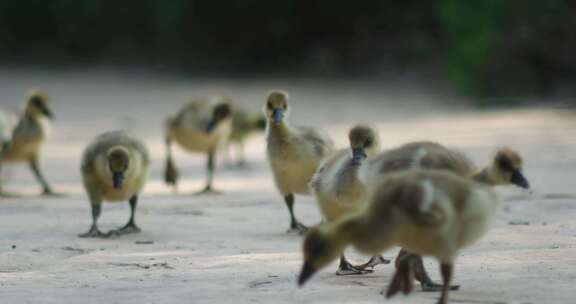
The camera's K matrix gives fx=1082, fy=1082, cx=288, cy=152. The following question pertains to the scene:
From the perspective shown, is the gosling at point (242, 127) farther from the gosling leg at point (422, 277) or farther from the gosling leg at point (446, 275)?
the gosling leg at point (446, 275)

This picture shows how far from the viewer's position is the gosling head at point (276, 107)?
364 inches

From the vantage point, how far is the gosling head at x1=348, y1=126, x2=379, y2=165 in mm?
7195

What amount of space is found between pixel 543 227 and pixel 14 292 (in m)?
4.16

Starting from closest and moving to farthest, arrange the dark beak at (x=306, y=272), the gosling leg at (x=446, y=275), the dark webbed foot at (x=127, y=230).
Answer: the dark beak at (x=306, y=272), the gosling leg at (x=446, y=275), the dark webbed foot at (x=127, y=230)

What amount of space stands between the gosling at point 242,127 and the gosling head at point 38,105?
144 inches

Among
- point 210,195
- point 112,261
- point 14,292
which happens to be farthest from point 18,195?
point 14,292

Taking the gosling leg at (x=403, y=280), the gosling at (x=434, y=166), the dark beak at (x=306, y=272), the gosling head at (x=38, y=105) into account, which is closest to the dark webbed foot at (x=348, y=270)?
the gosling at (x=434, y=166)

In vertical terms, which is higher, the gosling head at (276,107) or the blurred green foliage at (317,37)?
the blurred green foliage at (317,37)

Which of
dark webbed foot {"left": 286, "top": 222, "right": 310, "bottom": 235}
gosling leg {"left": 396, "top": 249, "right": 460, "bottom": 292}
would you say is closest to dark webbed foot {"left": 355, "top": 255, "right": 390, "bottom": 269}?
gosling leg {"left": 396, "top": 249, "right": 460, "bottom": 292}

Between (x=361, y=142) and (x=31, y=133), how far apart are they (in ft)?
22.2

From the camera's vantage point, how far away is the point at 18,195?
12430 mm

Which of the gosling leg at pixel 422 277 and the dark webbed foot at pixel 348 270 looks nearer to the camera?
the gosling leg at pixel 422 277

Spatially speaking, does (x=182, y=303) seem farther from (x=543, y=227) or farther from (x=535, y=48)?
(x=535, y=48)

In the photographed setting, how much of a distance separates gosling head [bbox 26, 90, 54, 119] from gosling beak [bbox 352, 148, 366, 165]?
6634 mm
